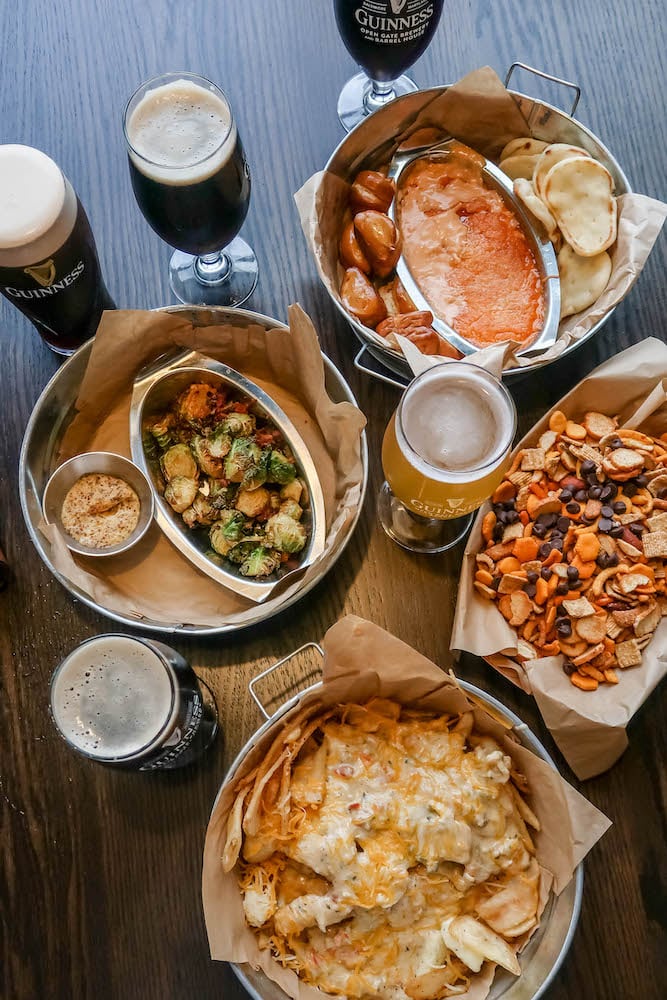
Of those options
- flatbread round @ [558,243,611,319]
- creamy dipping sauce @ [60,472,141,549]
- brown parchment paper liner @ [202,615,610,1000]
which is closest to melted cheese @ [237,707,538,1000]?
brown parchment paper liner @ [202,615,610,1000]

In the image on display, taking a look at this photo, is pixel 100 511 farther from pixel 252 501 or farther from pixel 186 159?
pixel 186 159

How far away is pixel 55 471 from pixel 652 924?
127cm

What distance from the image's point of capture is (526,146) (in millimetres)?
1632

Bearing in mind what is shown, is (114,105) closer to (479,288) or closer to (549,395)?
(479,288)

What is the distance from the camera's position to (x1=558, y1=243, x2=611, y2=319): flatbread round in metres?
1.55

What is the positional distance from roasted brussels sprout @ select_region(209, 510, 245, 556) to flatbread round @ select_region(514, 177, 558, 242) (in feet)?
2.59

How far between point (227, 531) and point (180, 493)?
107 mm

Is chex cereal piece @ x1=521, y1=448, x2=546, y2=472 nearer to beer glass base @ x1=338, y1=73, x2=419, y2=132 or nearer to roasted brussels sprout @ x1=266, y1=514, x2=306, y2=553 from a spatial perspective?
roasted brussels sprout @ x1=266, y1=514, x2=306, y2=553

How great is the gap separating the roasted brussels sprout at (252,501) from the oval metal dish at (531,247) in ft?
1.44

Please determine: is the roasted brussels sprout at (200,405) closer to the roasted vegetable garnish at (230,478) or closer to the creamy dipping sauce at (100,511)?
the roasted vegetable garnish at (230,478)

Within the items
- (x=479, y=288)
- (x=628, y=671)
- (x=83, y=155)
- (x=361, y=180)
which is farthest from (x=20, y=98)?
(x=628, y=671)

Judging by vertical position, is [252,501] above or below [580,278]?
below

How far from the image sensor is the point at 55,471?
4.90 feet

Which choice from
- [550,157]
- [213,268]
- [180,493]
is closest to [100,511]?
[180,493]
